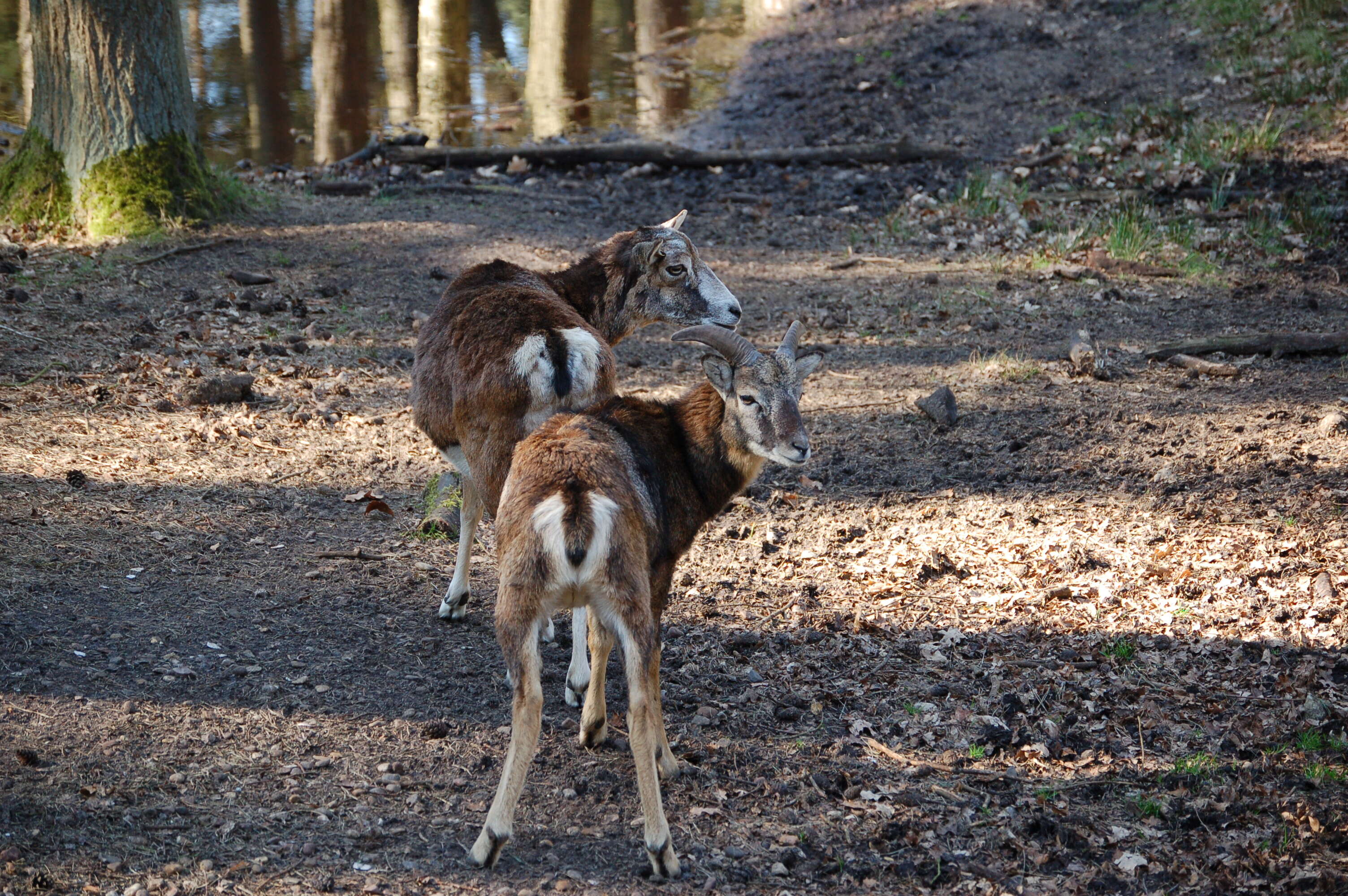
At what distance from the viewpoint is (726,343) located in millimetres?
5426

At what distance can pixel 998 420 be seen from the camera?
25.8 ft

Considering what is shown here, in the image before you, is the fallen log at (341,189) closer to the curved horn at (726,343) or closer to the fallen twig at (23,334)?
the fallen twig at (23,334)

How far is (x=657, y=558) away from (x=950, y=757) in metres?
1.56

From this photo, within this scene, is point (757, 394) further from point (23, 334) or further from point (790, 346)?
point (23, 334)

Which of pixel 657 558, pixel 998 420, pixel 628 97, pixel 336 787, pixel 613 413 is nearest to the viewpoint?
pixel 336 787

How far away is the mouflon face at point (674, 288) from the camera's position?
6.84 m

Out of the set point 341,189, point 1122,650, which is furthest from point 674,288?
point 341,189

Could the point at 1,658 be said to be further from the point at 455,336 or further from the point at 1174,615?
the point at 1174,615

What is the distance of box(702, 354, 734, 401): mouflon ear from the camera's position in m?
5.38

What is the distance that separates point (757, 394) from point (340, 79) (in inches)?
605

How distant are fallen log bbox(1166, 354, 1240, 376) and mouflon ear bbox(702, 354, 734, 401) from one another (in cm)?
458

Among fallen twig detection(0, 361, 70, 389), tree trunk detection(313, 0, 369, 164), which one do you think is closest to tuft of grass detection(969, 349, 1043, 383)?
fallen twig detection(0, 361, 70, 389)

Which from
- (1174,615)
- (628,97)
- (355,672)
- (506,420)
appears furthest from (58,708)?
(628,97)

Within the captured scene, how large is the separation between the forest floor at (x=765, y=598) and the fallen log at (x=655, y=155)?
326cm
